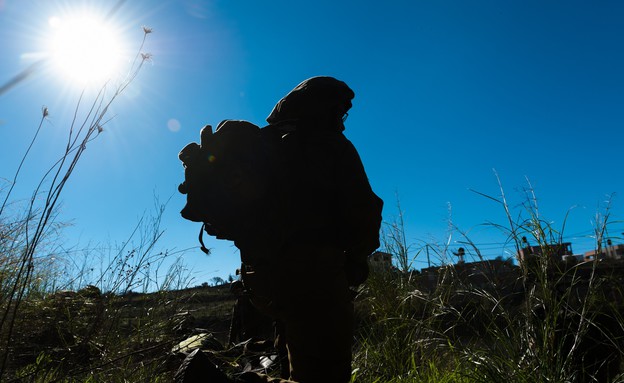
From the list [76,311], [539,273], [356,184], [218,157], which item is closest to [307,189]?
[356,184]

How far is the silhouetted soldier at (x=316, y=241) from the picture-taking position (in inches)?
48.6

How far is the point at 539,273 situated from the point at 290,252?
3.69 feet

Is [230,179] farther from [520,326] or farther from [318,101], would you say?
[520,326]

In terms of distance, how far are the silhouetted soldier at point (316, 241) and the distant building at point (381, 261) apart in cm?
138

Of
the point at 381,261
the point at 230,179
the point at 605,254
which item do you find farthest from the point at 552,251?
the point at 230,179

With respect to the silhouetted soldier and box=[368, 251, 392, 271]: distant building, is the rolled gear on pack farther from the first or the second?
box=[368, 251, 392, 271]: distant building

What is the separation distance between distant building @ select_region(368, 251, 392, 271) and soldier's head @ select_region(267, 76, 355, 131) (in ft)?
5.13

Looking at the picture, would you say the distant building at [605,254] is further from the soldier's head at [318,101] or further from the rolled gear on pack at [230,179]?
Result: the rolled gear on pack at [230,179]

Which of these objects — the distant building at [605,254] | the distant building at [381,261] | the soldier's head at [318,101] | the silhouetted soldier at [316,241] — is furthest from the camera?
the distant building at [381,261]

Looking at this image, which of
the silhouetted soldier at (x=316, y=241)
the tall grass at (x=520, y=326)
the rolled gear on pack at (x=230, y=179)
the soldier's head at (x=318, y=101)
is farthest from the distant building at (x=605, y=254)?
the rolled gear on pack at (x=230, y=179)

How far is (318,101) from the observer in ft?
4.78

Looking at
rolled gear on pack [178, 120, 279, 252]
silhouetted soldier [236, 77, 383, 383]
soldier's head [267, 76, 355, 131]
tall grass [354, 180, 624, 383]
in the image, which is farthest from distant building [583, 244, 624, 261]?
rolled gear on pack [178, 120, 279, 252]

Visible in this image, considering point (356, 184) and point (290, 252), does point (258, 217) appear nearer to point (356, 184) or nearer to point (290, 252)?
point (290, 252)

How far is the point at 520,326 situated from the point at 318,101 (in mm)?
1290
